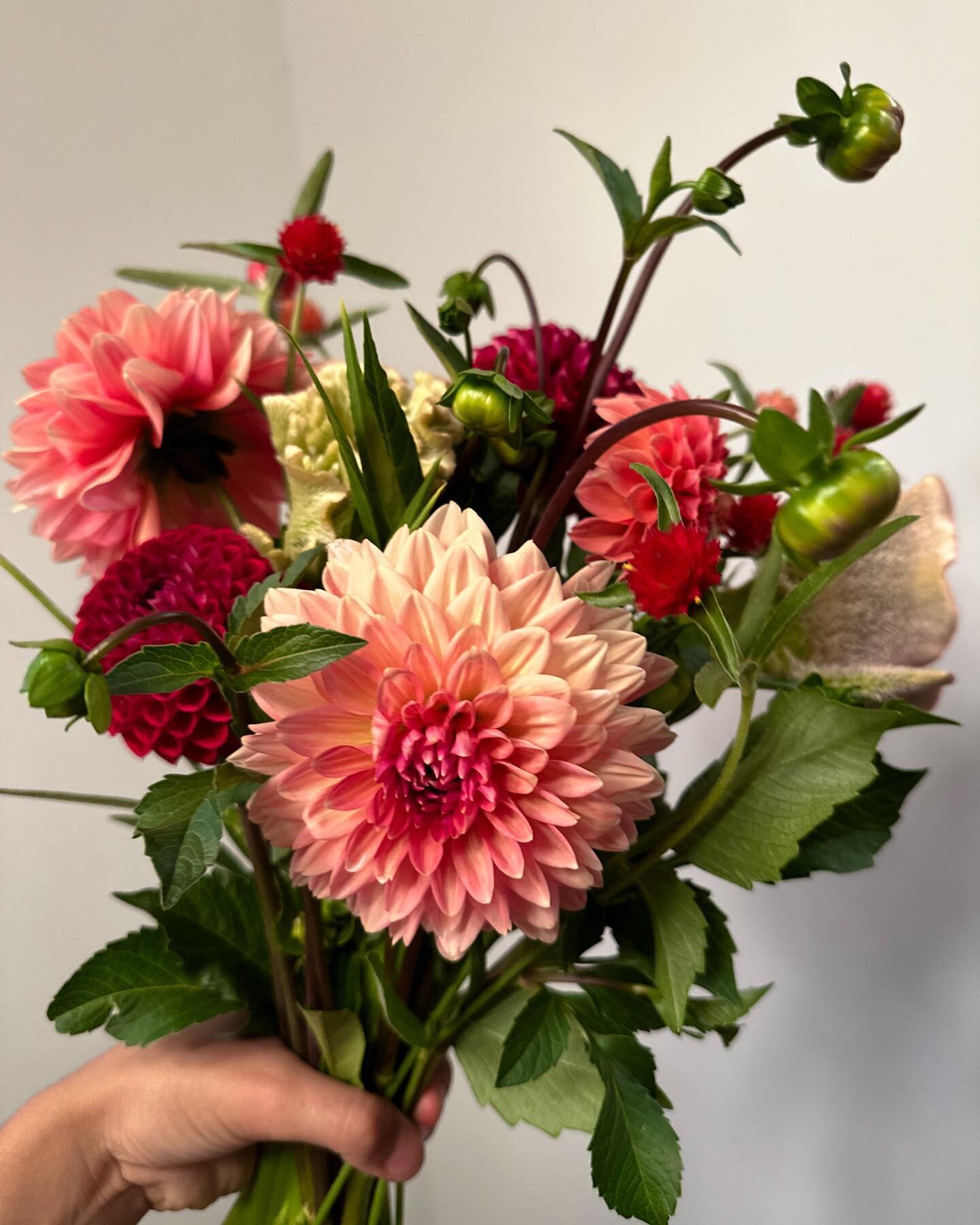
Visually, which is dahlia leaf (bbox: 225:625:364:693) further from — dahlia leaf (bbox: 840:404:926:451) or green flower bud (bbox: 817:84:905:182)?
green flower bud (bbox: 817:84:905:182)

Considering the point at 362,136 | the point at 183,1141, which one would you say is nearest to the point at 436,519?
the point at 183,1141

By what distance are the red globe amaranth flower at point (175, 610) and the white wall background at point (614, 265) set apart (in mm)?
428

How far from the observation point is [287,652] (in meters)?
0.35

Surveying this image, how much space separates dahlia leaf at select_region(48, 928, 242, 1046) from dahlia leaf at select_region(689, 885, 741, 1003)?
0.73ft

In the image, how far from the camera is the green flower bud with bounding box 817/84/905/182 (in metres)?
0.42

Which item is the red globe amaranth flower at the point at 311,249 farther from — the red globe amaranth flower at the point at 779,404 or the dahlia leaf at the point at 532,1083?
the dahlia leaf at the point at 532,1083

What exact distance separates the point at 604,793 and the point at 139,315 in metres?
0.30

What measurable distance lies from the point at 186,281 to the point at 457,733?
34 cm

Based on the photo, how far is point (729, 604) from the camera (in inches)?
20.3

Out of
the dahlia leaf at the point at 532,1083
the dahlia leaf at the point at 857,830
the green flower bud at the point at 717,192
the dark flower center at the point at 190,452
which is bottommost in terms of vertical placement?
the dahlia leaf at the point at 532,1083

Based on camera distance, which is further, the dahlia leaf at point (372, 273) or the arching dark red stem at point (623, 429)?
the dahlia leaf at point (372, 273)

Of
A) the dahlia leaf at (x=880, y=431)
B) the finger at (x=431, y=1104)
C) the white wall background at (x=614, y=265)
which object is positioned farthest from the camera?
the white wall background at (x=614, y=265)

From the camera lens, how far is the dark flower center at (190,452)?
1.73 feet

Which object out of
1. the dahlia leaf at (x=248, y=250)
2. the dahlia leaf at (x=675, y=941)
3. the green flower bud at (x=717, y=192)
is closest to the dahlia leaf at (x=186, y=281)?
the dahlia leaf at (x=248, y=250)
